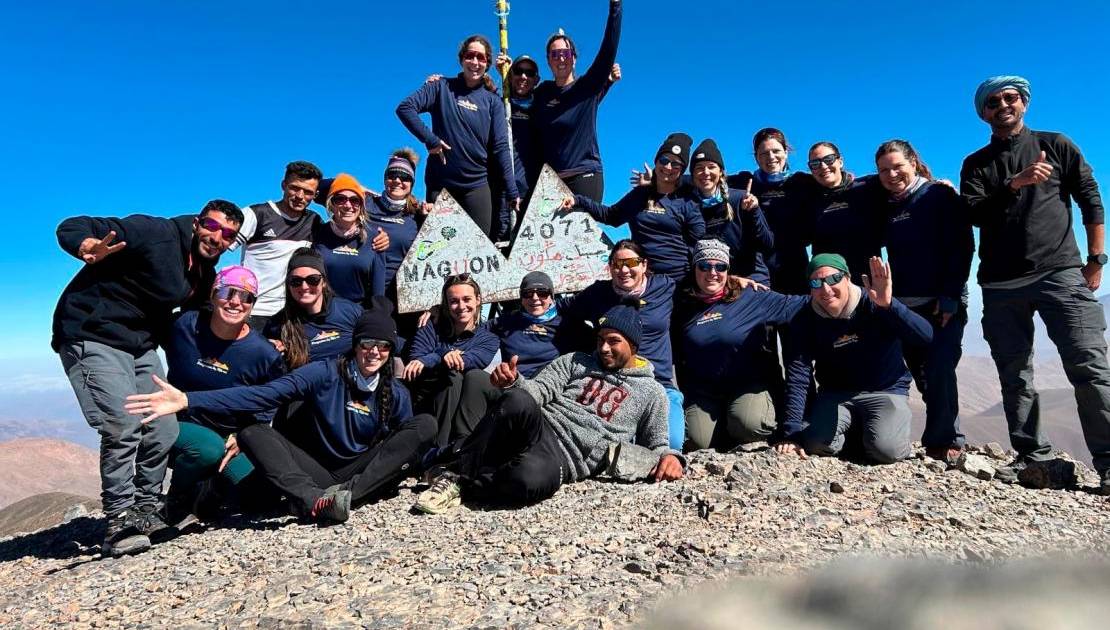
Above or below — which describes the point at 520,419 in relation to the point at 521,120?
below

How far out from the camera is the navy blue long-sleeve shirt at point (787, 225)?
706 cm

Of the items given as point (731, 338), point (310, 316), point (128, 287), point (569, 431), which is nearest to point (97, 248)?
point (128, 287)

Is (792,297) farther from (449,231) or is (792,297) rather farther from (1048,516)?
(449,231)

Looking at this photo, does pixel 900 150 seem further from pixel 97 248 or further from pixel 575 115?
pixel 97 248

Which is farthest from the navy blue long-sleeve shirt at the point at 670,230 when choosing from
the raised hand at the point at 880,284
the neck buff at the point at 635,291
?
the raised hand at the point at 880,284

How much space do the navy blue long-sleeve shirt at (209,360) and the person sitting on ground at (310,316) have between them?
32cm

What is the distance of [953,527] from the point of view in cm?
442

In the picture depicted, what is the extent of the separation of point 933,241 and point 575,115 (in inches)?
169

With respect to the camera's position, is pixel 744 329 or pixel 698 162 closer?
pixel 744 329

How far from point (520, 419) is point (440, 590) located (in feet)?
5.46

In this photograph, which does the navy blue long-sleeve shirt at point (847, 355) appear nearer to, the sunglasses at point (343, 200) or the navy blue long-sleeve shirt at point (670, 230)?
the navy blue long-sleeve shirt at point (670, 230)

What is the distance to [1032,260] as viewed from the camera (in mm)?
5422

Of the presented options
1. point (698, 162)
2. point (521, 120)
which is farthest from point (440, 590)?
point (521, 120)

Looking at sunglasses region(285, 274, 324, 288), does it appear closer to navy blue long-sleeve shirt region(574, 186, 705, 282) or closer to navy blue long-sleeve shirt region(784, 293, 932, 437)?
navy blue long-sleeve shirt region(574, 186, 705, 282)
